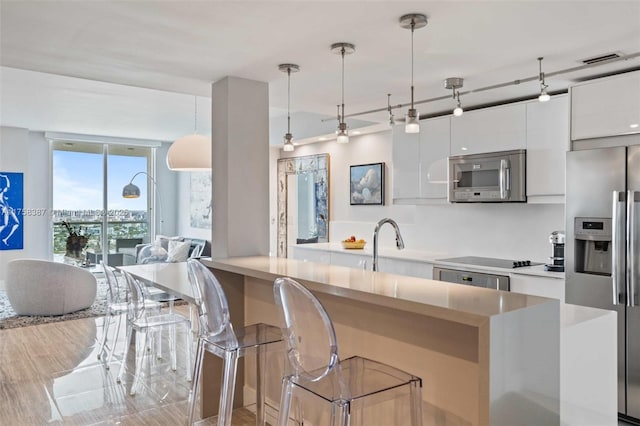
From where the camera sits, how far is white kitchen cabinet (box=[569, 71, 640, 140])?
3.25 m

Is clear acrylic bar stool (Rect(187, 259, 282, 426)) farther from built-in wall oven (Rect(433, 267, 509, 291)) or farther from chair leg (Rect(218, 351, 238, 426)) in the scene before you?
built-in wall oven (Rect(433, 267, 509, 291))

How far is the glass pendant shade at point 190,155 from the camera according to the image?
5.16m

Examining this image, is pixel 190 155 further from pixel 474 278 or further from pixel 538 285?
pixel 538 285

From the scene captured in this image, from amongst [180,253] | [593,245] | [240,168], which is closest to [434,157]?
[593,245]

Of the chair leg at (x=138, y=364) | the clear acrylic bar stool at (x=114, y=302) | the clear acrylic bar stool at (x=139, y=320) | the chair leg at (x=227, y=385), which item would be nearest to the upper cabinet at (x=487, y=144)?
the clear acrylic bar stool at (x=139, y=320)

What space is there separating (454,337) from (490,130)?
2.78m

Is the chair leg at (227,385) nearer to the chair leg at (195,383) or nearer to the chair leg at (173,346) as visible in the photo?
the chair leg at (195,383)

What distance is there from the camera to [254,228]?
352 centimetres

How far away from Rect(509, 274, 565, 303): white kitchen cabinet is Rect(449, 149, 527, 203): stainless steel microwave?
0.69 m

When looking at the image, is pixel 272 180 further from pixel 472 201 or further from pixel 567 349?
pixel 567 349

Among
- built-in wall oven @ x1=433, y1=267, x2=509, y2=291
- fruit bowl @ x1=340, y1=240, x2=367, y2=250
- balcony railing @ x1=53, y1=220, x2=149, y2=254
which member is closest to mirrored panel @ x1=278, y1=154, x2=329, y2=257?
fruit bowl @ x1=340, y1=240, x2=367, y2=250

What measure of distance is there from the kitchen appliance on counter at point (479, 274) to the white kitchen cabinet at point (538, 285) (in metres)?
0.07

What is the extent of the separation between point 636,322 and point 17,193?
892 cm

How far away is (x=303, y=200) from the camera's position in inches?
282
